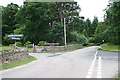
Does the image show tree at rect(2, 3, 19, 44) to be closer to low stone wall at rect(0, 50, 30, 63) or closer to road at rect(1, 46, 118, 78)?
low stone wall at rect(0, 50, 30, 63)

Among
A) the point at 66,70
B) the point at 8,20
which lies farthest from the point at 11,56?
the point at 8,20

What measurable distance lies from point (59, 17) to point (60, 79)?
5868cm

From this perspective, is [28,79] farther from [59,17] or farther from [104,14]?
[59,17]

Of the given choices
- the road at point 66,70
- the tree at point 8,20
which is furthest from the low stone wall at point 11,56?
the tree at point 8,20

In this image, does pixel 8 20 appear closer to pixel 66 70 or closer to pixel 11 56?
pixel 11 56

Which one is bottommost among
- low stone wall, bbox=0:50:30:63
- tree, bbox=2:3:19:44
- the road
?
the road

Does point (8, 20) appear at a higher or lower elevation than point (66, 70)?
higher

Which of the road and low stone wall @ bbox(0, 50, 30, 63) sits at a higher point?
low stone wall @ bbox(0, 50, 30, 63)

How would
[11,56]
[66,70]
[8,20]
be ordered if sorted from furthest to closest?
[8,20] → [11,56] → [66,70]

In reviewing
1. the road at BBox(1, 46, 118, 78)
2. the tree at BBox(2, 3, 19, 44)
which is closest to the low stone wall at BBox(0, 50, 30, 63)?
the road at BBox(1, 46, 118, 78)

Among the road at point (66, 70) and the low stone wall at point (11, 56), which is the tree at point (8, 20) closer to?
the low stone wall at point (11, 56)

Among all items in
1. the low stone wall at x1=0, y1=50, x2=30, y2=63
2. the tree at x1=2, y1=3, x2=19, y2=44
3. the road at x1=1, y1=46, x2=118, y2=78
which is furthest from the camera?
the tree at x1=2, y1=3, x2=19, y2=44

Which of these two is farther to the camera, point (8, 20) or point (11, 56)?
point (8, 20)

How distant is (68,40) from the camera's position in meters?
72.8
